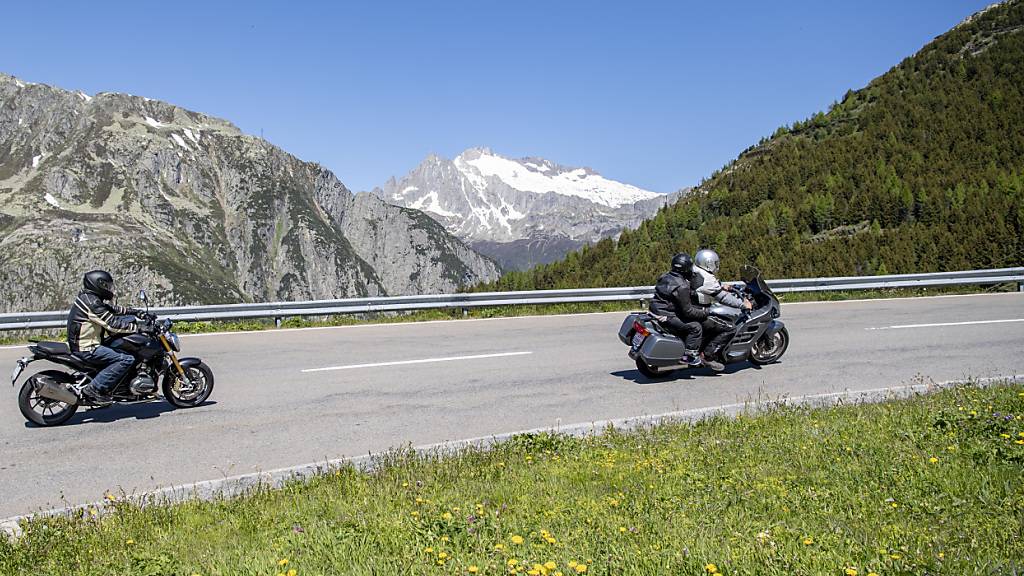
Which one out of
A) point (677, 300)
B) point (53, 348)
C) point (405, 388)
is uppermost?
point (53, 348)

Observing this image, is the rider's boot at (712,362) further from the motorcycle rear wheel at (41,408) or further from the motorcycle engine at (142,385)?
the motorcycle rear wheel at (41,408)

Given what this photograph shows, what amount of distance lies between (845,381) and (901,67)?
126303 millimetres

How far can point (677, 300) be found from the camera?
33.6ft

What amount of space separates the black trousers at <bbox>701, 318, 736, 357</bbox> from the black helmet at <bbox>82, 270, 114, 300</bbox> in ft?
25.0

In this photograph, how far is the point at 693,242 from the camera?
90.6 metres

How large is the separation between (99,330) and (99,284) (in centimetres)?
54

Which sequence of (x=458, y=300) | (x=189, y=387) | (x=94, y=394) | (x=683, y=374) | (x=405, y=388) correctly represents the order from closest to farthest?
(x=94, y=394) < (x=189, y=387) < (x=405, y=388) < (x=683, y=374) < (x=458, y=300)

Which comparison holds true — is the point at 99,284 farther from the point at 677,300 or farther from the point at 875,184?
the point at 875,184

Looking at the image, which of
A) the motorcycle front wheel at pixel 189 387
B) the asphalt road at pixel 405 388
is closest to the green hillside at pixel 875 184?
the asphalt road at pixel 405 388

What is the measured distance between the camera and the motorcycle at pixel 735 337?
10.0 m

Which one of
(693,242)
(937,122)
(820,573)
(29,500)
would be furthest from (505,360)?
(937,122)

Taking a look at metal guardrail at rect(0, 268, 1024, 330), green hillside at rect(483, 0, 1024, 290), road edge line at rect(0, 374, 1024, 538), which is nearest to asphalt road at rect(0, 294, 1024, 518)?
road edge line at rect(0, 374, 1024, 538)

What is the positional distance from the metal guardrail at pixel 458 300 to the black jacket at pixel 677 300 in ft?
24.0

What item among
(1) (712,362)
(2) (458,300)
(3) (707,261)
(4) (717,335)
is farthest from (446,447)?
(2) (458,300)
